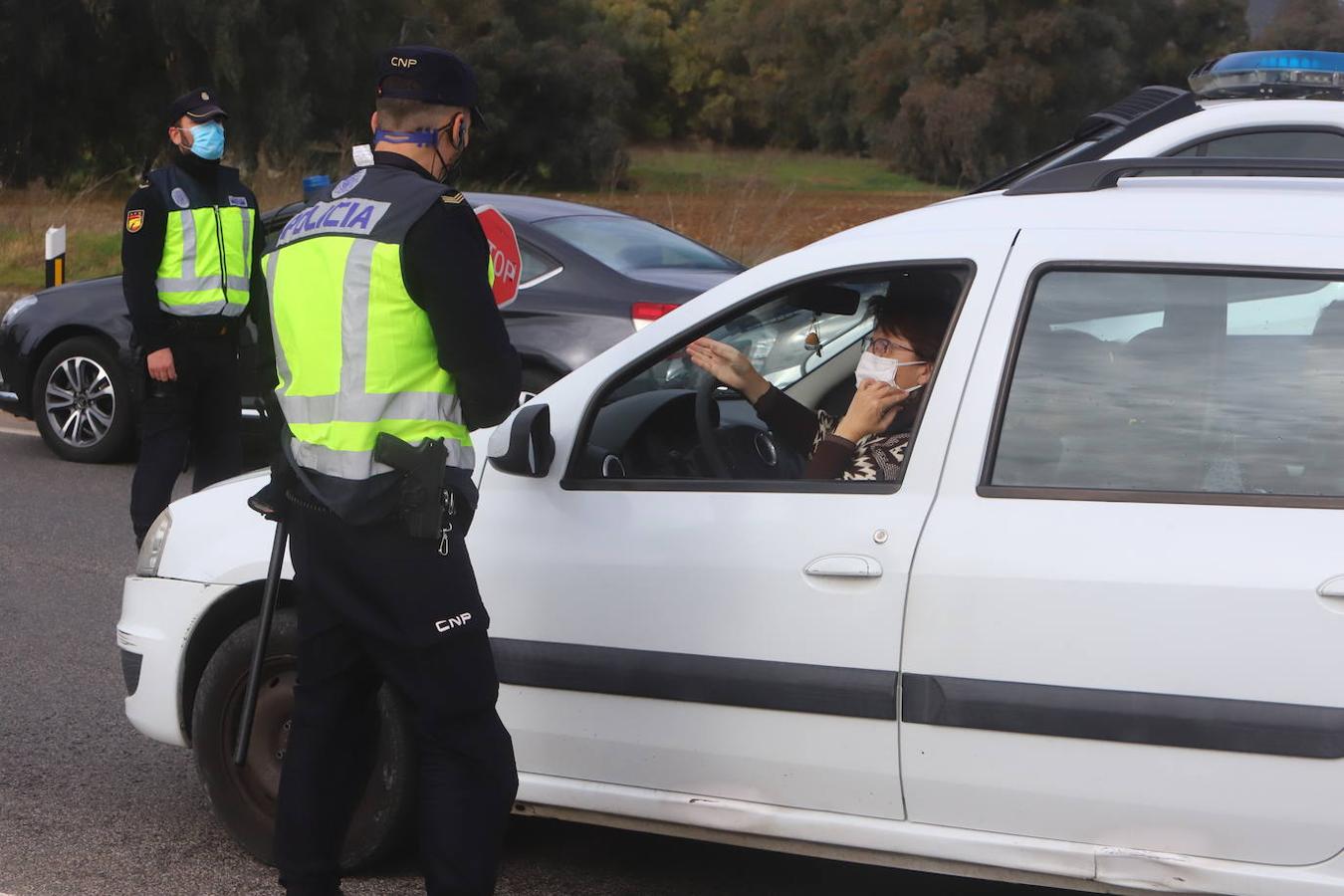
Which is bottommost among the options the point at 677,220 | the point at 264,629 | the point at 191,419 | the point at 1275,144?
the point at 677,220

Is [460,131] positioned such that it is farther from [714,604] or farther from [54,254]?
[54,254]

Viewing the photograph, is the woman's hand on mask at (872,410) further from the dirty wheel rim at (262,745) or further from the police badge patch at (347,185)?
the dirty wheel rim at (262,745)

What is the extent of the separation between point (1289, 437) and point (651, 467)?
1371mm

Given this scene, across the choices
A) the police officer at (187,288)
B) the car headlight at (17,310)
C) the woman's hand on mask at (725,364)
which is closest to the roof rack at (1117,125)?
the woman's hand on mask at (725,364)

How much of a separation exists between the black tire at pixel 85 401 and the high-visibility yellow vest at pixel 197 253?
3.01 meters

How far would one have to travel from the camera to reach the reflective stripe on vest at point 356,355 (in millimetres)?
2965

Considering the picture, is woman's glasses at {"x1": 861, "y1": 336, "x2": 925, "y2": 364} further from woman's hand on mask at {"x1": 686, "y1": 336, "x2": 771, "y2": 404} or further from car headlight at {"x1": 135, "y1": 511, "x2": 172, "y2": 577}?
car headlight at {"x1": 135, "y1": 511, "x2": 172, "y2": 577}

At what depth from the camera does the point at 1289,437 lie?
311 centimetres

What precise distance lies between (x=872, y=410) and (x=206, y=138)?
354 cm

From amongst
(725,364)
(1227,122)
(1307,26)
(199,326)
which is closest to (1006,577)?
(725,364)

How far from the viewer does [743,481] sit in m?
3.47

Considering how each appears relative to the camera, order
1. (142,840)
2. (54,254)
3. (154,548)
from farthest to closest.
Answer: (54,254)
(142,840)
(154,548)

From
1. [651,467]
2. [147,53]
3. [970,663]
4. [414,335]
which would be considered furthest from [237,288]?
[147,53]

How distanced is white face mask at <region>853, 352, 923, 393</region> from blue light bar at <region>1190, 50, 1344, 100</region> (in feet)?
10.0
